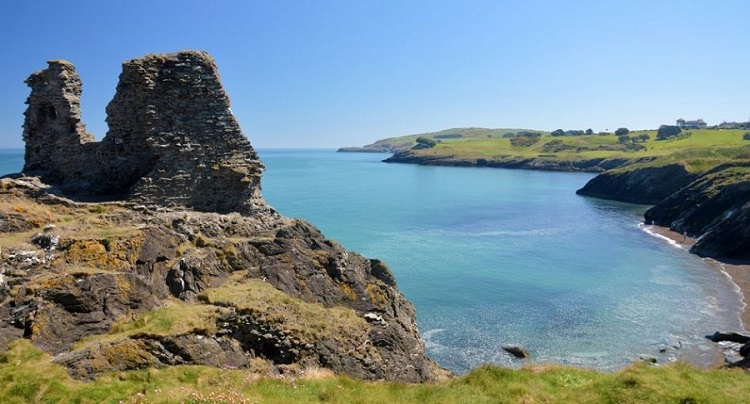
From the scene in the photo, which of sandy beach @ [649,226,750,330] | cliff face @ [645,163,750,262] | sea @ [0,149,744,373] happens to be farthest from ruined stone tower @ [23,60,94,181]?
cliff face @ [645,163,750,262]

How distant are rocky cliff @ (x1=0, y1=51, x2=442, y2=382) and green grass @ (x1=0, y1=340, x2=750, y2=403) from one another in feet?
2.13

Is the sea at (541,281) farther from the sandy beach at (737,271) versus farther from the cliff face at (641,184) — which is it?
the cliff face at (641,184)

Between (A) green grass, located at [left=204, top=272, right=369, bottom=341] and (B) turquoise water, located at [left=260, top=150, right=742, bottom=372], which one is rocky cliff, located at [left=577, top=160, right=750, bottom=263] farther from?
(A) green grass, located at [left=204, top=272, right=369, bottom=341]

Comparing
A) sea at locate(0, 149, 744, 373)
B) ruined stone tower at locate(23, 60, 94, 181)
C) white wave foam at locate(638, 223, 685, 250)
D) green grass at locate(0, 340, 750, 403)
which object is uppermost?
ruined stone tower at locate(23, 60, 94, 181)

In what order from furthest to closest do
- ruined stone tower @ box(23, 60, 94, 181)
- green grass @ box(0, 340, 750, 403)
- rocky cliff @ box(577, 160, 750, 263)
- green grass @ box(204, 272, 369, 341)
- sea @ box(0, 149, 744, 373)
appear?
rocky cliff @ box(577, 160, 750, 263) < sea @ box(0, 149, 744, 373) < ruined stone tower @ box(23, 60, 94, 181) < green grass @ box(204, 272, 369, 341) < green grass @ box(0, 340, 750, 403)

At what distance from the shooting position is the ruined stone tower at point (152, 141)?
18781 millimetres

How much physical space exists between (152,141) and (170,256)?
517 centimetres

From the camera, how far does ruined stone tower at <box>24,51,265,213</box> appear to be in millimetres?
18781

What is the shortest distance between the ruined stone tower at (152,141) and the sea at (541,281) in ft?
53.0

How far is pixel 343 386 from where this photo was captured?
13.2m

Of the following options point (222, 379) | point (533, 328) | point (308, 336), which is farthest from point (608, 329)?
point (222, 379)

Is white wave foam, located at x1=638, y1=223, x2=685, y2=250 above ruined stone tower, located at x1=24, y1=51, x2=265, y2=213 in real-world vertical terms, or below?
below

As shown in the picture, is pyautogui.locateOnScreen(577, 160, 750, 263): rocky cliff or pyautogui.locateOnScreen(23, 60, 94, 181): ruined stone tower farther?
pyautogui.locateOnScreen(577, 160, 750, 263): rocky cliff

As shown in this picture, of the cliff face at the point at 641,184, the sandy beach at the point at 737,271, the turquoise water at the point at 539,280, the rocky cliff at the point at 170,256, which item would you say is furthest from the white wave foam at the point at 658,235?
the rocky cliff at the point at 170,256
